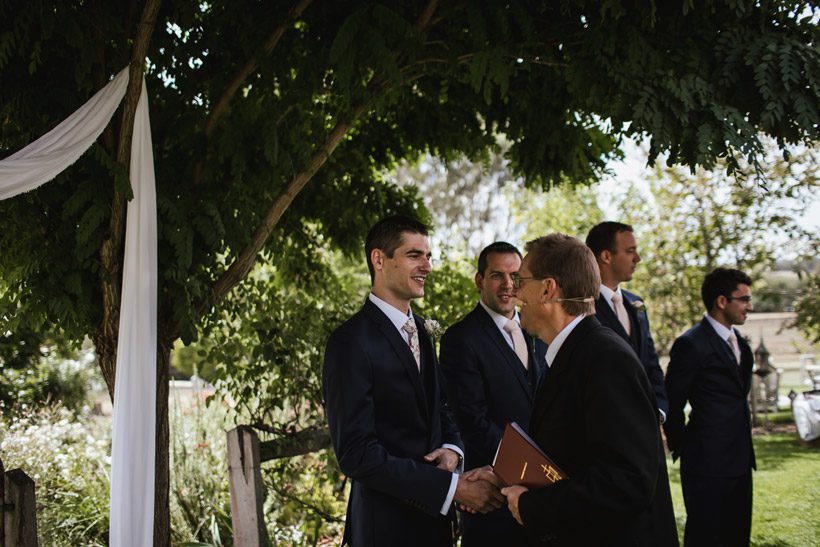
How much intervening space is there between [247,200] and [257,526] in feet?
7.37

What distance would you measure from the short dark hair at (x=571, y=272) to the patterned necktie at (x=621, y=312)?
7.53 feet

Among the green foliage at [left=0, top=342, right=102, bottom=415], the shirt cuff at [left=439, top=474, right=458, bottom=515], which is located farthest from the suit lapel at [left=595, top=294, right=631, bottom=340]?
the green foliage at [left=0, top=342, right=102, bottom=415]

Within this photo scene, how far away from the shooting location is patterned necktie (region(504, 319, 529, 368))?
4.33 meters

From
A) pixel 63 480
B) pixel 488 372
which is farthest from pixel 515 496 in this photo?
pixel 63 480

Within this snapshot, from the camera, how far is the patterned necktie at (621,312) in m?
4.84

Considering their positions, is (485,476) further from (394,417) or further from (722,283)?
(722,283)

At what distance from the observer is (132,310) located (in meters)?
4.18

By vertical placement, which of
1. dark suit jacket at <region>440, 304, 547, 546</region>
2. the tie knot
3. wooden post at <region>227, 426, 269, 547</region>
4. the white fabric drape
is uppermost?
the white fabric drape

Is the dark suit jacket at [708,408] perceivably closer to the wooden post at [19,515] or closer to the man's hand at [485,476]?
the man's hand at [485,476]

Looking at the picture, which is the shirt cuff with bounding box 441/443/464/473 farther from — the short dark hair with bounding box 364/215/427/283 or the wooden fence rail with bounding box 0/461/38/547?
the wooden fence rail with bounding box 0/461/38/547

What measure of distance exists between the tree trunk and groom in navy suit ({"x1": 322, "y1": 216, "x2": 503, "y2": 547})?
1.88 m

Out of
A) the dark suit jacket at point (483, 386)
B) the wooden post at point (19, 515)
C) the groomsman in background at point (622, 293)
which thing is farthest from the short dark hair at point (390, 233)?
the wooden post at point (19, 515)

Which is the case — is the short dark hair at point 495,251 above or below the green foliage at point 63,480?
above

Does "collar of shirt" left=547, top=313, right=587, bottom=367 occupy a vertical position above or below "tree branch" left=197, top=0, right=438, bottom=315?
below
